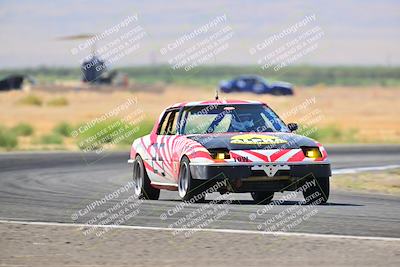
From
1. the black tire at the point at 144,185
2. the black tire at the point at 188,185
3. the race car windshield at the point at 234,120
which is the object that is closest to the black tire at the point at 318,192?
the race car windshield at the point at 234,120

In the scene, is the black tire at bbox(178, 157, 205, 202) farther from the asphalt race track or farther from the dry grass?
the dry grass

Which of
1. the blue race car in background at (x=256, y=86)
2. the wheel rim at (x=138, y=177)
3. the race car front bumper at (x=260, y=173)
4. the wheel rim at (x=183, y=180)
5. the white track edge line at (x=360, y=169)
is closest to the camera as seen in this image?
the race car front bumper at (x=260, y=173)

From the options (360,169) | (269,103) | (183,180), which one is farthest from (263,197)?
(269,103)

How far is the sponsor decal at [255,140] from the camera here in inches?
697

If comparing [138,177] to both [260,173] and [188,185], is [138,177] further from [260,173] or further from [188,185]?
[260,173]

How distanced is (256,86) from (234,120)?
267 ft

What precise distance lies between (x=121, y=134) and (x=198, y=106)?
85.3ft

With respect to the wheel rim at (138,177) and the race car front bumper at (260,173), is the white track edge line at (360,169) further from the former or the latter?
the race car front bumper at (260,173)

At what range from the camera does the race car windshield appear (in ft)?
62.1

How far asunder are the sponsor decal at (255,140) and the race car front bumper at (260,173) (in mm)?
401

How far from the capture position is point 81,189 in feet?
74.2

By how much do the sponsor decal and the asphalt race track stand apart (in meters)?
0.91

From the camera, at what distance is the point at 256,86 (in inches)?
3947

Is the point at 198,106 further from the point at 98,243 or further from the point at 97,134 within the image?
the point at 97,134
